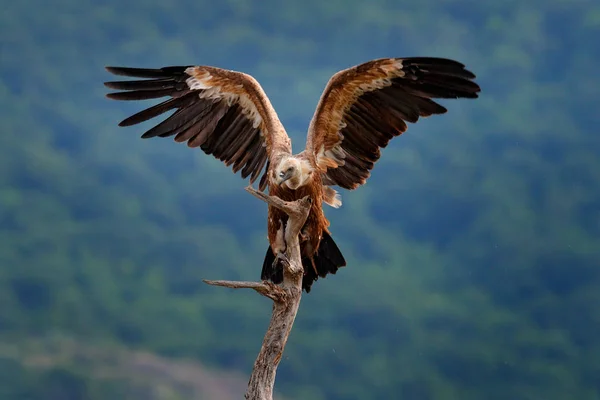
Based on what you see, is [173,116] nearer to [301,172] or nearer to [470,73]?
[301,172]

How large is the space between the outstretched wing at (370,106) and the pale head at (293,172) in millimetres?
187

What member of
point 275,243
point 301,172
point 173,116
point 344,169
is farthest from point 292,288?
point 173,116

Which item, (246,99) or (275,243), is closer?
(275,243)

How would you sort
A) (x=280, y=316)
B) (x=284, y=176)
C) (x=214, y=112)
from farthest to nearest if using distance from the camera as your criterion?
(x=214, y=112) < (x=284, y=176) < (x=280, y=316)

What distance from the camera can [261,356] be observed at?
5.03 metres

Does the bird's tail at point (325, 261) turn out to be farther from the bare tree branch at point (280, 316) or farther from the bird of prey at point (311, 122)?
the bare tree branch at point (280, 316)

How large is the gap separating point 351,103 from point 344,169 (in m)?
0.52

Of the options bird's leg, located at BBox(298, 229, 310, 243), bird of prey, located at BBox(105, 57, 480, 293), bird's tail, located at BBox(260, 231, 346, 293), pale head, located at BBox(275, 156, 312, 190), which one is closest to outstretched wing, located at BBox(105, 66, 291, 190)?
bird of prey, located at BBox(105, 57, 480, 293)

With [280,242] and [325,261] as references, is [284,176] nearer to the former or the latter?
[280,242]

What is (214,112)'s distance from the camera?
592 cm

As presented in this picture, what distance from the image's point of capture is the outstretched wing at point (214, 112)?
Answer: 18.5ft

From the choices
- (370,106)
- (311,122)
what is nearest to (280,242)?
(311,122)

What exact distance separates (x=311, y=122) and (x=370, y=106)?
16.0 inches

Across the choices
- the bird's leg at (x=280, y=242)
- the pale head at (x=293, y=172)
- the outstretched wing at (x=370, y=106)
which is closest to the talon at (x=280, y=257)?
the bird's leg at (x=280, y=242)
